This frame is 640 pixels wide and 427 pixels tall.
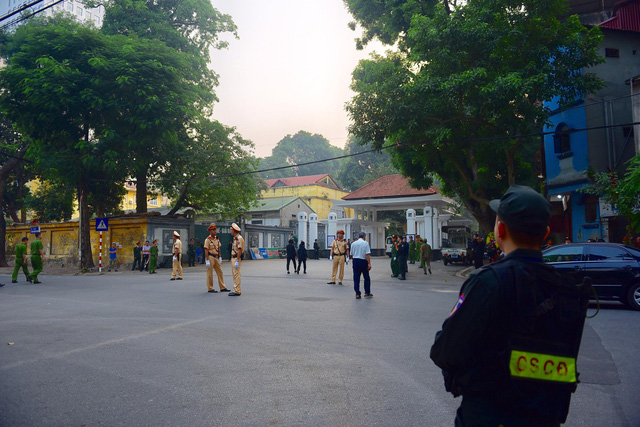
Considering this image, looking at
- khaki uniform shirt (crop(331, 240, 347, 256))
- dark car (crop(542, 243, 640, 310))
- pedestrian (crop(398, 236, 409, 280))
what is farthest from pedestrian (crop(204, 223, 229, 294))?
dark car (crop(542, 243, 640, 310))

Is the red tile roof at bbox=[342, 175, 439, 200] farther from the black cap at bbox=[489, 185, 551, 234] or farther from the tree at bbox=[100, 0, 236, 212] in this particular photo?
the black cap at bbox=[489, 185, 551, 234]

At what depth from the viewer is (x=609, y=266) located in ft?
35.3

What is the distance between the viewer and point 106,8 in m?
29.6

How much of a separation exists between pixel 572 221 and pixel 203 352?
67.7ft

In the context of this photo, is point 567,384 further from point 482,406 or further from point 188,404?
point 188,404

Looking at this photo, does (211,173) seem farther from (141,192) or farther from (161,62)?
(161,62)

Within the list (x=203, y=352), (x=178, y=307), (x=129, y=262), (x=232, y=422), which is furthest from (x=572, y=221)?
(x=129, y=262)

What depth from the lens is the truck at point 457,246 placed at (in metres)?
29.4

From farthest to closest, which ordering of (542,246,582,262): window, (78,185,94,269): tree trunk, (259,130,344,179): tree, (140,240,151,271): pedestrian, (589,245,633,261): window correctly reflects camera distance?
1. (259,130,344,179): tree
2. (140,240,151,271): pedestrian
3. (78,185,94,269): tree trunk
4. (542,246,582,262): window
5. (589,245,633,261): window

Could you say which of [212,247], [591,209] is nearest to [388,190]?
[591,209]

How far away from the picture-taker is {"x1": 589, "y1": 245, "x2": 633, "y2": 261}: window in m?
10.7

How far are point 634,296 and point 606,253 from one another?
1.08 meters

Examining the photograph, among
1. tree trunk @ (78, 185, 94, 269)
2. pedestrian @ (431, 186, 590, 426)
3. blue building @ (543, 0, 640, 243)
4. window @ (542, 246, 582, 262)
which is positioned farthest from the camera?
tree trunk @ (78, 185, 94, 269)

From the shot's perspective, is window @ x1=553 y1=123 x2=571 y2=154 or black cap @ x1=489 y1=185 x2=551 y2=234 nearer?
black cap @ x1=489 y1=185 x2=551 y2=234
